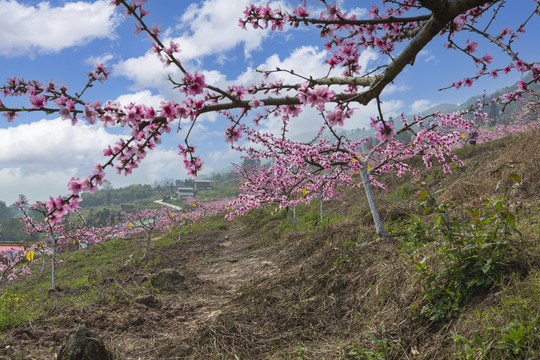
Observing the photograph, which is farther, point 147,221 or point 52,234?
point 147,221

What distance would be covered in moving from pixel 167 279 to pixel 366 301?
6255 mm

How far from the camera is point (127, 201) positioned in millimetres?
108812

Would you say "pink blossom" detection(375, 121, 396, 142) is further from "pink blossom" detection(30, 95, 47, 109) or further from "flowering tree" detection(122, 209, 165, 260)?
"flowering tree" detection(122, 209, 165, 260)

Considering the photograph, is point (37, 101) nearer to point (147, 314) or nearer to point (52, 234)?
point (147, 314)

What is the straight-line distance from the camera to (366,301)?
3.88 metres

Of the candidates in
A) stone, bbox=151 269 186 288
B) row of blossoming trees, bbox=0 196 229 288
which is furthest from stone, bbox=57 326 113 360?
stone, bbox=151 269 186 288

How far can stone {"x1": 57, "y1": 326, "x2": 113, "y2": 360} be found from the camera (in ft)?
12.3

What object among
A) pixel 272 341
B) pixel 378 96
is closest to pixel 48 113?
pixel 378 96

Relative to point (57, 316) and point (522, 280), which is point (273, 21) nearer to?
point (522, 280)

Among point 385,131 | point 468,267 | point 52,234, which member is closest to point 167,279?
point 52,234

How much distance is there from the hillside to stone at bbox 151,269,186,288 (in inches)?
10.4

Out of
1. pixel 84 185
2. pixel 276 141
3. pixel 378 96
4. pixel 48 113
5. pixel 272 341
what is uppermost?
pixel 276 141

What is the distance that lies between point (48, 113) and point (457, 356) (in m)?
4.39

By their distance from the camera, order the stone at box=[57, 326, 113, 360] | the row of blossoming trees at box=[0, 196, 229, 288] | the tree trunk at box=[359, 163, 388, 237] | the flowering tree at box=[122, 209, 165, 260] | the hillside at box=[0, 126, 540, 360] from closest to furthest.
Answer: the hillside at box=[0, 126, 540, 360], the stone at box=[57, 326, 113, 360], the tree trunk at box=[359, 163, 388, 237], the row of blossoming trees at box=[0, 196, 229, 288], the flowering tree at box=[122, 209, 165, 260]
